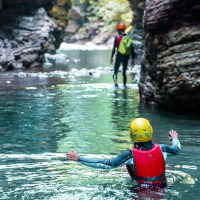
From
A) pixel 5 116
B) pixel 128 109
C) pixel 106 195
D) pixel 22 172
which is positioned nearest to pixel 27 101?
pixel 5 116

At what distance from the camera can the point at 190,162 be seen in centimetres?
588

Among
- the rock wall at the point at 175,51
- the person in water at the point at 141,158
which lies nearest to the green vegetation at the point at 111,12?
the rock wall at the point at 175,51

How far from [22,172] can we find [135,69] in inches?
678

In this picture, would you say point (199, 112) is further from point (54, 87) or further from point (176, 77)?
point (54, 87)

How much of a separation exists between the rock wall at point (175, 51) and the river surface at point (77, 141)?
1.43 feet

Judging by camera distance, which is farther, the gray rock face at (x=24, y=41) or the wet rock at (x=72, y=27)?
the wet rock at (x=72, y=27)

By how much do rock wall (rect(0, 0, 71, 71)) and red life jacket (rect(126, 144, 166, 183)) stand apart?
15.8 meters

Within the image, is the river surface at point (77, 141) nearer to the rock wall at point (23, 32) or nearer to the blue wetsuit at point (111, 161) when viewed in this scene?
the blue wetsuit at point (111, 161)

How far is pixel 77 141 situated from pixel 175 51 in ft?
11.5

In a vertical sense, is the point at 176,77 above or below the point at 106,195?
above

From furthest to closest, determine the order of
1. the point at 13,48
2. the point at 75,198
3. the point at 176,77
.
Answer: the point at 13,48
the point at 176,77
the point at 75,198

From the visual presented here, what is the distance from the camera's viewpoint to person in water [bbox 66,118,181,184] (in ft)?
14.5

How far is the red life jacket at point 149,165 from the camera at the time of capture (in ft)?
14.7

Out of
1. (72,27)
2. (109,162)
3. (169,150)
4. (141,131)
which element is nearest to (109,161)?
(109,162)
